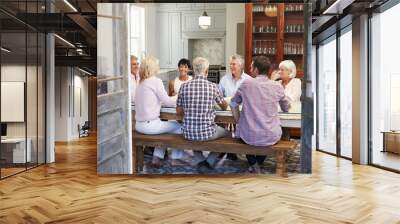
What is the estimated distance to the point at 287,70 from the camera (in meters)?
5.86

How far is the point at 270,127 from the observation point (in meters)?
5.79

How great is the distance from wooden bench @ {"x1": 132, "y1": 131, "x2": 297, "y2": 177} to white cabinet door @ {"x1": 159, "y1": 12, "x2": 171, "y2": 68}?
104cm

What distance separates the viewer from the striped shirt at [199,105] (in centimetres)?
573

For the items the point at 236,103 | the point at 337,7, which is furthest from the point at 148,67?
the point at 337,7

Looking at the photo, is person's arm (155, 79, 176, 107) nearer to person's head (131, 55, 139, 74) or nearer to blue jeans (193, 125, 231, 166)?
person's head (131, 55, 139, 74)

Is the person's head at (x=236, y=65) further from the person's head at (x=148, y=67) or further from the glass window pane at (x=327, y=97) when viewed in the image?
the glass window pane at (x=327, y=97)

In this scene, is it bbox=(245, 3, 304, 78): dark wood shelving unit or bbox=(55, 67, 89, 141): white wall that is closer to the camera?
bbox=(245, 3, 304, 78): dark wood shelving unit

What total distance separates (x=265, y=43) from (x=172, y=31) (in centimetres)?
134

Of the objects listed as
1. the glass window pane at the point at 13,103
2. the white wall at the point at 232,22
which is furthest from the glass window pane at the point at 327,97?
the glass window pane at the point at 13,103

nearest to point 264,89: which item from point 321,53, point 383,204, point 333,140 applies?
point 383,204

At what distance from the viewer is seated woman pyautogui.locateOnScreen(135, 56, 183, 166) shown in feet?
18.9

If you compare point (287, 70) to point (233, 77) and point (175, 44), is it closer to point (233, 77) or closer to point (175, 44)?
point (233, 77)

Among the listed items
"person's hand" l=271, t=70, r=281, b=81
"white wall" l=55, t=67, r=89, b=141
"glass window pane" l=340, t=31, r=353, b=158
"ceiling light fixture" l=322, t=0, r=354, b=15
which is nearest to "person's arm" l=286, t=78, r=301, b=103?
"person's hand" l=271, t=70, r=281, b=81

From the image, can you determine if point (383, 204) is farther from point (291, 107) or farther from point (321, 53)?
point (321, 53)
